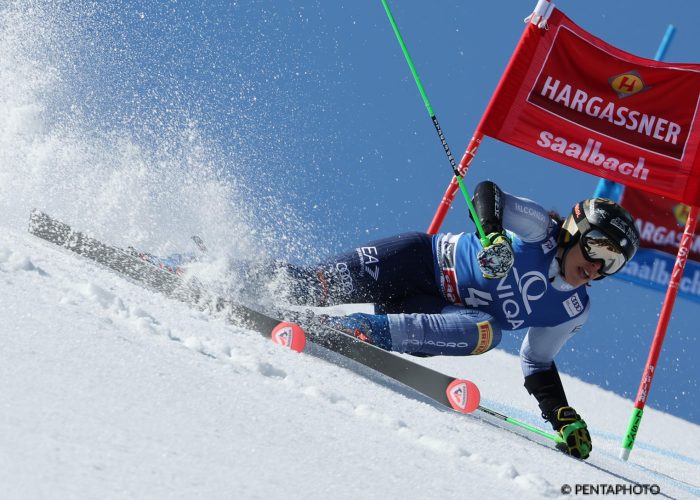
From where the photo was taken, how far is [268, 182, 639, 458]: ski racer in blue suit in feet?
11.0

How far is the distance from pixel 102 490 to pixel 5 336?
0.69 metres

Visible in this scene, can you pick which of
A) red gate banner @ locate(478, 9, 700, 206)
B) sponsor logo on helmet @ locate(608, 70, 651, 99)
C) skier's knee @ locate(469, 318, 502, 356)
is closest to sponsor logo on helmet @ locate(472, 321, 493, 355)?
skier's knee @ locate(469, 318, 502, 356)

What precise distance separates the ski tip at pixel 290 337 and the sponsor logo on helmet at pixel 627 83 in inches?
117

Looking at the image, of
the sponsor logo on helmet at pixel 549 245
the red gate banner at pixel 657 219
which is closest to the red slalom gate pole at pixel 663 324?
the sponsor logo on helmet at pixel 549 245

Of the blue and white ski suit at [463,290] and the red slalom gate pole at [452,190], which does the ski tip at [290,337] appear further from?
the red slalom gate pole at [452,190]

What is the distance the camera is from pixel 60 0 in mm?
5855

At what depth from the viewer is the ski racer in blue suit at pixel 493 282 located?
11.0ft

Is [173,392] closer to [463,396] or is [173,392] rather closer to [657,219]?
[463,396]

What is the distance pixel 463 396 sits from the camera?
3164mm

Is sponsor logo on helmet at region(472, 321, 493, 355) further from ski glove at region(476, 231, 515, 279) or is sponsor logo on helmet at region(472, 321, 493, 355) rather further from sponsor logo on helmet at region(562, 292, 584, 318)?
sponsor logo on helmet at region(562, 292, 584, 318)

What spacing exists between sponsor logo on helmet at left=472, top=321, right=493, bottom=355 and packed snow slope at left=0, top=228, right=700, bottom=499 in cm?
38
